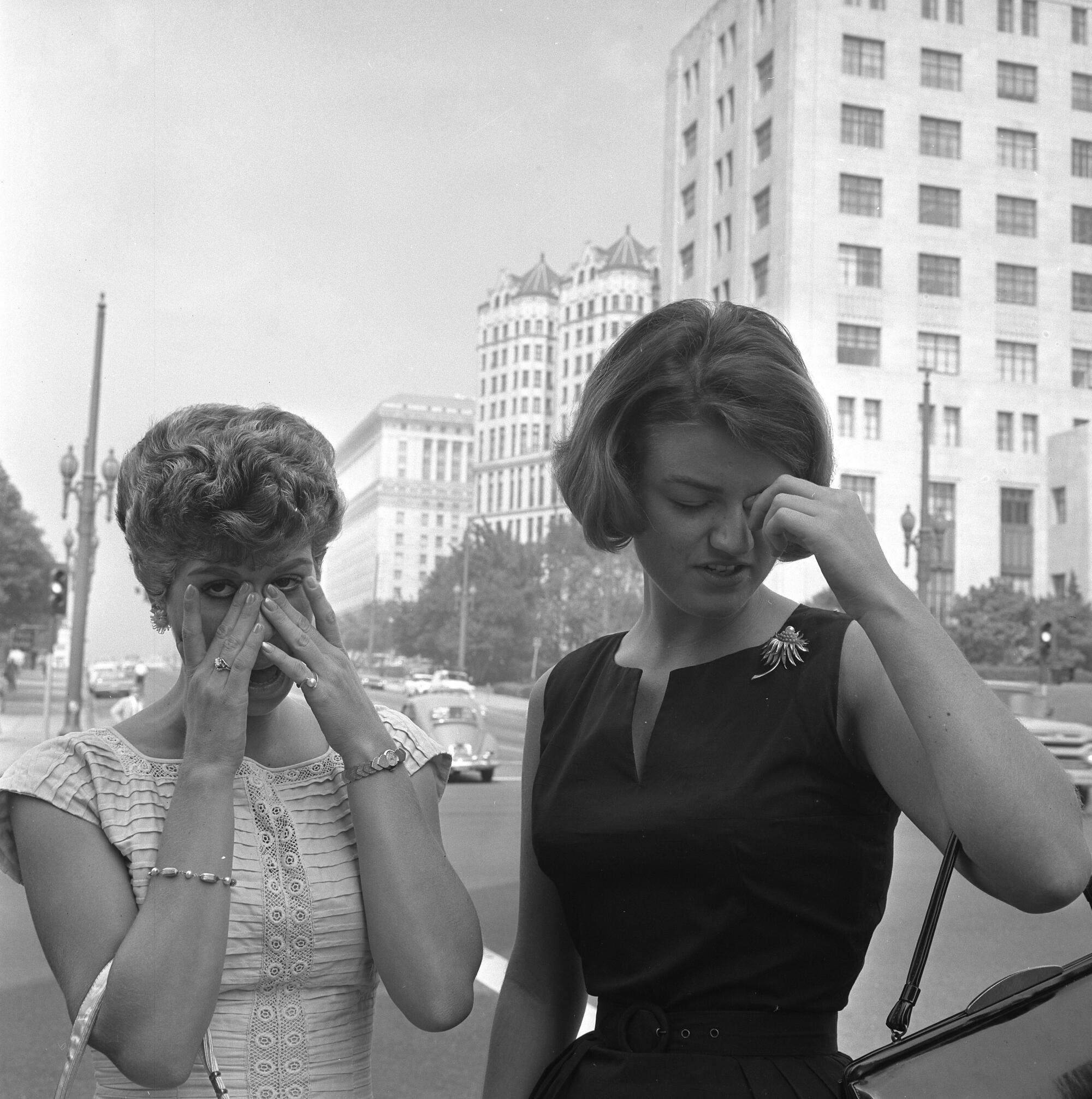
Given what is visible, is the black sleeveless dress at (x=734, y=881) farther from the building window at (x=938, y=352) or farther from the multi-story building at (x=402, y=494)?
the building window at (x=938, y=352)

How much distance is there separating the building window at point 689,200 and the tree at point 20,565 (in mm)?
21384

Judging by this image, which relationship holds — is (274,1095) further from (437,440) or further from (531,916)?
(437,440)

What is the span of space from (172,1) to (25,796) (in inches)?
146

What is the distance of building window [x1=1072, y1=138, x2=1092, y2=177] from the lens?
4653 cm

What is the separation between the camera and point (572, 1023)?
1.90 metres

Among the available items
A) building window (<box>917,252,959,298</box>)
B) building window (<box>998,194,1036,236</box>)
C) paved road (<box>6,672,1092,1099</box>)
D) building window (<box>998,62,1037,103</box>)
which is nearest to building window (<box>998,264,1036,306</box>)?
building window (<box>998,194,1036,236</box>)

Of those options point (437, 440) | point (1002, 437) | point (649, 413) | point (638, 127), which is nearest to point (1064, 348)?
point (1002, 437)

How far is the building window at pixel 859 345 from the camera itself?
4550cm

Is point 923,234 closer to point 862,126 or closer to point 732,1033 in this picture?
point 862,126

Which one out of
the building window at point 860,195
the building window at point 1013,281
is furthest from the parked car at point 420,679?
the building window at point 1013,281

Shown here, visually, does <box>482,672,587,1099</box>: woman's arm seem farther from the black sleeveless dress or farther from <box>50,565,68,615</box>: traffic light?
<box>50,565,68,615</box>: traffic light

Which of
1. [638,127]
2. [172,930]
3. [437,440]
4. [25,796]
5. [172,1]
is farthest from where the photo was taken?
[437,440]

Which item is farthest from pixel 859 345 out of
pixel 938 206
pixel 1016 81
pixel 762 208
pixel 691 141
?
pixel 1016 81

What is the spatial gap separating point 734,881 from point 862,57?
4706cm
